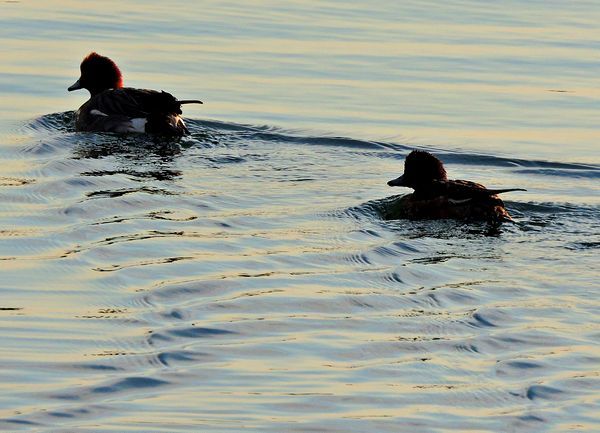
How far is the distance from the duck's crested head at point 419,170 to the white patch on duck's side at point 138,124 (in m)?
3.86

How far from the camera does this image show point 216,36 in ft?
67.0

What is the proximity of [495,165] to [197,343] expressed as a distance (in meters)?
6.81

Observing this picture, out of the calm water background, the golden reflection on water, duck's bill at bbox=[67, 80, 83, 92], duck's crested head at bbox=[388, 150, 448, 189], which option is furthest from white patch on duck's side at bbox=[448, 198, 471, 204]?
duck's bill at bbox=[67, 80, 83, 92]

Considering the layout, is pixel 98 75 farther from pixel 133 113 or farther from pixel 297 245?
pixel 297 245

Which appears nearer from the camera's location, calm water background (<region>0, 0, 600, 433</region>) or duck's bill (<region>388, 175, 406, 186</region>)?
calm water background (<region>0, 0, 600, 433</region>)

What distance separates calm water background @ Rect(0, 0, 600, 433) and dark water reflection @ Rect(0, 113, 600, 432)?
22 mm

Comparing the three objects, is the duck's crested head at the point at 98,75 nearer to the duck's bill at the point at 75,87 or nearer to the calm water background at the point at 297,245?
the duck's bill at the point at 75,87

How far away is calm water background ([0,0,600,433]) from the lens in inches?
276

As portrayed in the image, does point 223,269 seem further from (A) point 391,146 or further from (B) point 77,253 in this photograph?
(A) point 391,146

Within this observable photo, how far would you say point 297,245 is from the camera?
33.5 feet

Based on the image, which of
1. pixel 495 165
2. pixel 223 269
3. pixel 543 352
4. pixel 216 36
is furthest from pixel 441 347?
pixel 216 36

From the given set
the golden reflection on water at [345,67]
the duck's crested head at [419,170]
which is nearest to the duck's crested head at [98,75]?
the golden reflection on water at [345,67]

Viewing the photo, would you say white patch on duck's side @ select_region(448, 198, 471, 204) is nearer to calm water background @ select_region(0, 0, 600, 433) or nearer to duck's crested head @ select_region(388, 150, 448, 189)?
calm water background @ select_region(0, 0, 600, 433)

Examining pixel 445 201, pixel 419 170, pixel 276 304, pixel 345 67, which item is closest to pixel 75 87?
pixel 345 67
